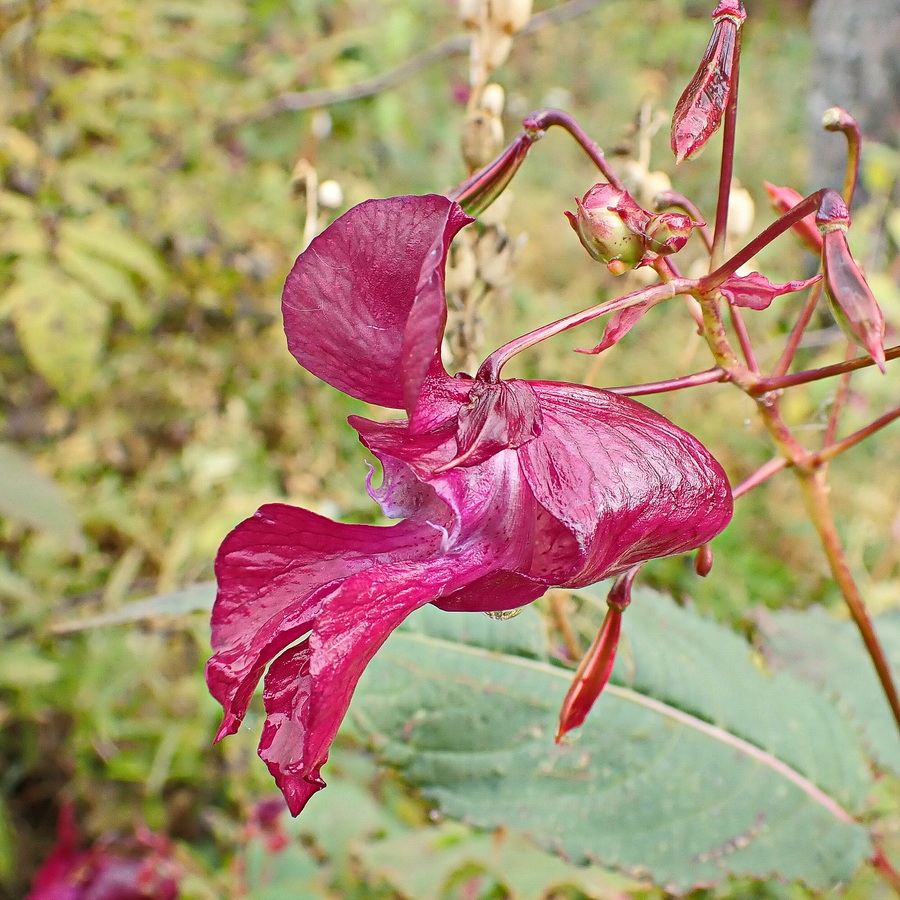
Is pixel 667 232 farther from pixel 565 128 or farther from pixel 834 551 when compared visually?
pixel 834 551

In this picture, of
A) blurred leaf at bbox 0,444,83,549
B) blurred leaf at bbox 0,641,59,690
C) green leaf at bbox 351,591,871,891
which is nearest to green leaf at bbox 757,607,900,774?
green leaf at bbox 351,591,871,891

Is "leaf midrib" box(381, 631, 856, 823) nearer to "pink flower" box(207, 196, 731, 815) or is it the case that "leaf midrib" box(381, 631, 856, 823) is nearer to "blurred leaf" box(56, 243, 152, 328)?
"pink flower" box(207, 196, 731, 815)

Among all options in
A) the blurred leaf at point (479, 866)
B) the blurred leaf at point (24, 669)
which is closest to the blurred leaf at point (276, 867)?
the blurred leaf at point (479, 866)

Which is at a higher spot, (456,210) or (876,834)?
(456,210)

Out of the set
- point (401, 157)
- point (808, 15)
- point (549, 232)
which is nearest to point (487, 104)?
point (401, 157)

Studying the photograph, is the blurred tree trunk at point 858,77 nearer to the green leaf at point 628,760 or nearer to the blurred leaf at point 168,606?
the green leaf at point 628,760

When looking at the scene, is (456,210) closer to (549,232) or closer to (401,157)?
(401,157)
